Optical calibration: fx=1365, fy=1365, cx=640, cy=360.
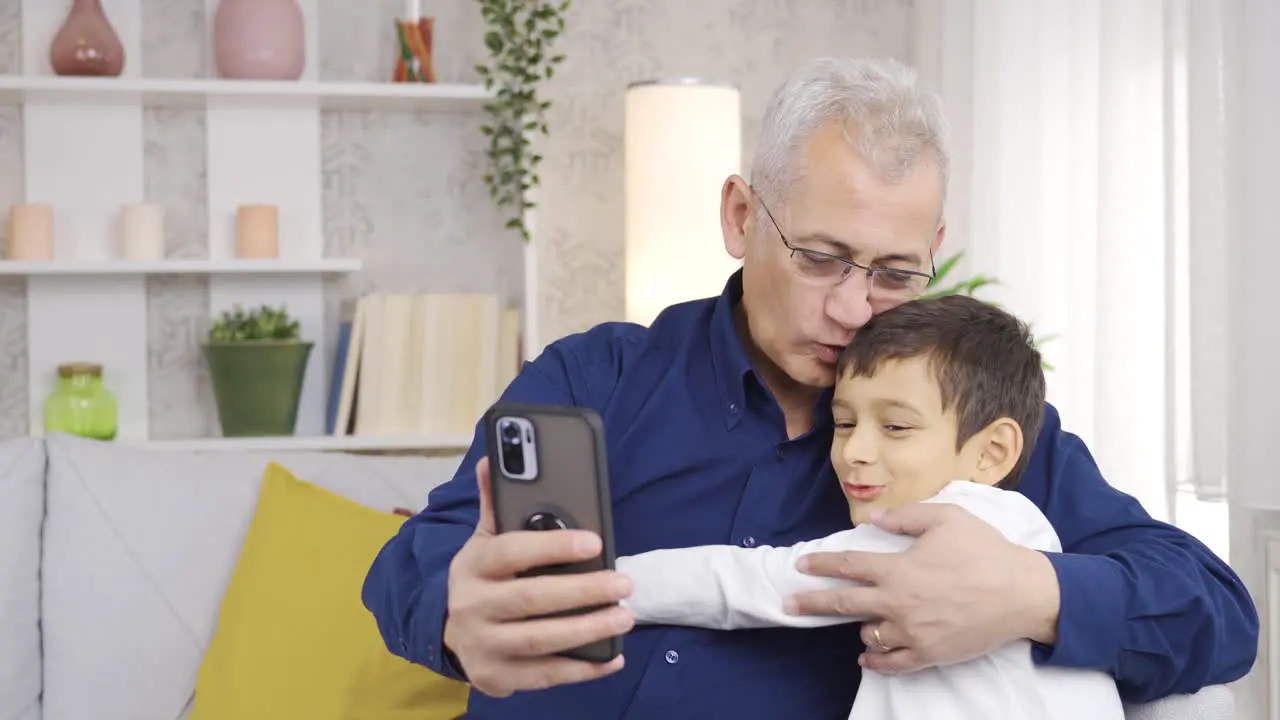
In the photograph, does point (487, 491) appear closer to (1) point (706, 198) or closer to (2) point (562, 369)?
(2) point (562, 369)

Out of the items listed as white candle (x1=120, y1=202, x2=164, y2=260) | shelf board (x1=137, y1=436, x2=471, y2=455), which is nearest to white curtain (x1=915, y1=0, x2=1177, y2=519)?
shelf board (x1=137, y1=436, x2=471, y2=455)

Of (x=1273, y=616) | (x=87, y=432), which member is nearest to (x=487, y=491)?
(x=1273, y=616)

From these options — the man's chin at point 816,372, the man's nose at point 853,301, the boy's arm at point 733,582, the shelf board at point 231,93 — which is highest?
the shelf board at point 231,93

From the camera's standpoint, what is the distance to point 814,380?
5.03 feet

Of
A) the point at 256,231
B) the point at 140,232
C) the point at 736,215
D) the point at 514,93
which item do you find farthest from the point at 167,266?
the point at 736,215

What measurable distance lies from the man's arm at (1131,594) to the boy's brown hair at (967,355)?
0.26 ft

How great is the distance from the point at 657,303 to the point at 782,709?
66.1 inches

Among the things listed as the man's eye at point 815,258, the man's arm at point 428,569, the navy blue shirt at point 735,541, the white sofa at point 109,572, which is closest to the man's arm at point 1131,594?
the navy blue shirt at point 735,541

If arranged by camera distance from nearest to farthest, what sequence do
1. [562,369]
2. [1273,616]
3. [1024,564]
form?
[1024,564]
[562,369]
[1273,616]

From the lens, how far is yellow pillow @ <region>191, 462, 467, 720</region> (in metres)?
2.07

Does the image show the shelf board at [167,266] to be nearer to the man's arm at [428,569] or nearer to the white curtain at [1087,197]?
the white curtain at [1087,197]

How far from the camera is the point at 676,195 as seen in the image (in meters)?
A: 3.08

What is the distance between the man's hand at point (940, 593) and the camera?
124 cm

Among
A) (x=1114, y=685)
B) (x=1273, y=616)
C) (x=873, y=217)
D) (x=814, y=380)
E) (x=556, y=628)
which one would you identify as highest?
(x=873, y=217)
